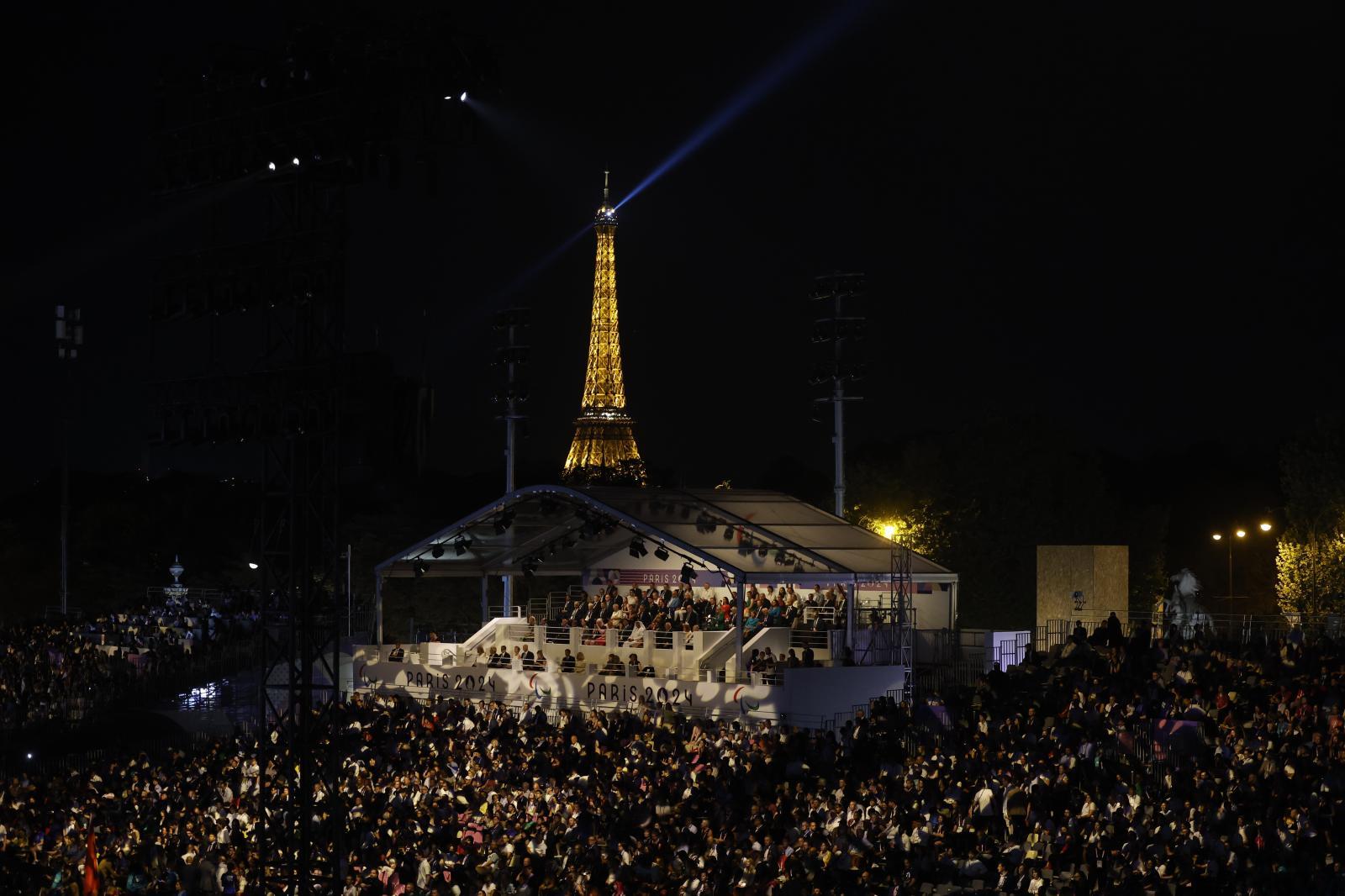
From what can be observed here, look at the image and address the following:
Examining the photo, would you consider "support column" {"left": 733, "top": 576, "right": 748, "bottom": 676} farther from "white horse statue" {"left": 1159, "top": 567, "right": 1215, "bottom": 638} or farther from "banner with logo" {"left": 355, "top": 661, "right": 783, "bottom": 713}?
"white horse statue" {"left": 1159, "top": 567, "right": 1215, "bottom": 638}

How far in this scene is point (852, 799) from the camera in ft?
77.3

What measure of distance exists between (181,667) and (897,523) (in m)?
21.0

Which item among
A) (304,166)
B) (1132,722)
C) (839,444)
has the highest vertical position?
(304,166)

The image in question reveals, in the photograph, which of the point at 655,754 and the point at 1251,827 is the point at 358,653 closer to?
the point at 655,754

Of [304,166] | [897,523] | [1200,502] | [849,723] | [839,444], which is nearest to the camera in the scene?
[304,166]

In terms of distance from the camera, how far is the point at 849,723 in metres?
26.9

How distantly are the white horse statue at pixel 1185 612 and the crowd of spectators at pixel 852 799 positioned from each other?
121 inches

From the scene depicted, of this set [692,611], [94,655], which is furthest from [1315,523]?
[94,655]

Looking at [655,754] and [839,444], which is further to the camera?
[839,444]

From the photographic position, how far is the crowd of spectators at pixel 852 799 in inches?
753

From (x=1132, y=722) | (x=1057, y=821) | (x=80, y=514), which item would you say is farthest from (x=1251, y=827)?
(x=80, y=514)

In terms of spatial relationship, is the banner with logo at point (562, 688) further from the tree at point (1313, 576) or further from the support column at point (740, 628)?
the tree at point (1313, 576)

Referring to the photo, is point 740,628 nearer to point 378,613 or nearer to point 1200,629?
point 1200,629

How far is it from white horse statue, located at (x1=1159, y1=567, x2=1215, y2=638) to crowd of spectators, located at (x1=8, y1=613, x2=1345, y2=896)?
3.08 m
